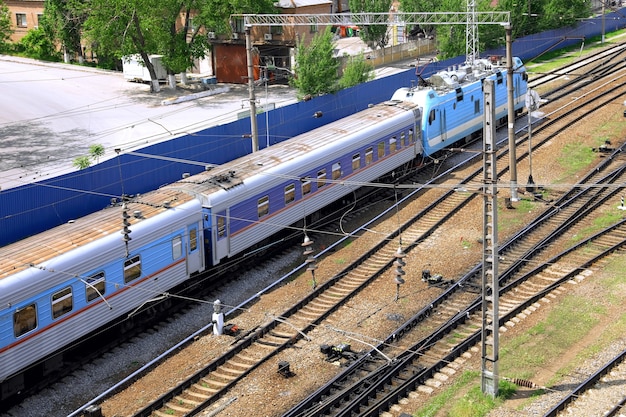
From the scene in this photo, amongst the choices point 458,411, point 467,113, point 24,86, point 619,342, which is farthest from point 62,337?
point 24,86

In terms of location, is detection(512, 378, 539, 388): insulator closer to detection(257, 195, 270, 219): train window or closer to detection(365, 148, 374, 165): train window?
detection(257, 195, 270, 219): train window

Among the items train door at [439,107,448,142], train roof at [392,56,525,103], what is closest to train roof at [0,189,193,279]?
train roof at [392,56,525,103]

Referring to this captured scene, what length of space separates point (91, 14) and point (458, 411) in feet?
140

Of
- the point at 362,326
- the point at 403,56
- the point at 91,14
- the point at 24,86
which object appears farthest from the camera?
the point at 403,56

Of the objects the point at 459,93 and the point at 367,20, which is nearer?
the point at 459,93

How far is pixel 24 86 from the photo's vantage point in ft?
199

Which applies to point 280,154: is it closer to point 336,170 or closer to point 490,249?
point 336,170

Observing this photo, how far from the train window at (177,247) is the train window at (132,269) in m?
1.51

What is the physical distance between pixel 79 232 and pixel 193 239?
3900 mm

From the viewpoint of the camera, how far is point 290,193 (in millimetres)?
29688

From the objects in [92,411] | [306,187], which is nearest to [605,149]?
[306,187]

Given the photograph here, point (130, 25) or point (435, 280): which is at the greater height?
point (130, 25)

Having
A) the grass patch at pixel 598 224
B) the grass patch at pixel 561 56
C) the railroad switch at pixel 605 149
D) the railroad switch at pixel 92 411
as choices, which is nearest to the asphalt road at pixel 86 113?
the grass patch at pixel 561 56

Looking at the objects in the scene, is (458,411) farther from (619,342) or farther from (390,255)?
(390,255)
